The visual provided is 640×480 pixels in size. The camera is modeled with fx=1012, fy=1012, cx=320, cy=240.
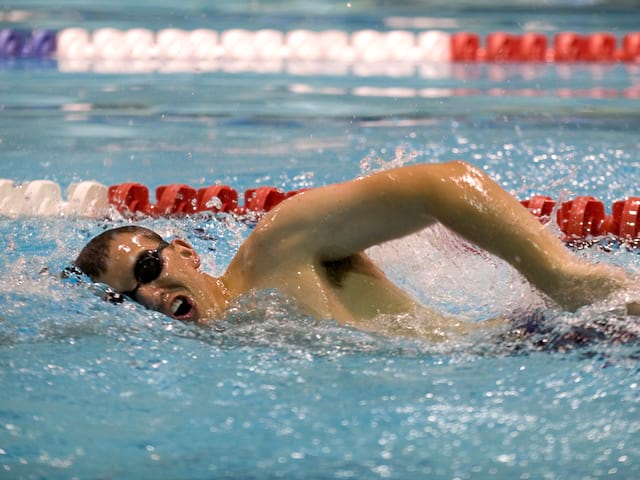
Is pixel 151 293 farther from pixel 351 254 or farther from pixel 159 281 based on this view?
pixel 351 254

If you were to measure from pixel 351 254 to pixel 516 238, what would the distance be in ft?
1.26

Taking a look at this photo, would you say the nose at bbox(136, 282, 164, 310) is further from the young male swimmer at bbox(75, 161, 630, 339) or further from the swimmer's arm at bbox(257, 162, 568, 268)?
the swimmer's arm at bbox(257, 162, 568, 268)

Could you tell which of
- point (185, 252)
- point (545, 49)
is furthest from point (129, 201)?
point (545, 49)

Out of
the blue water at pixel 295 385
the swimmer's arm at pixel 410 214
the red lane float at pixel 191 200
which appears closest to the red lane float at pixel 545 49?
the red lane float at pixel 191 200

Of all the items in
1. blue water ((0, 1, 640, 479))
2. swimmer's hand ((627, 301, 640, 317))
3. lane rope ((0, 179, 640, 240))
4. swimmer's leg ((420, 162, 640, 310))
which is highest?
swimmer's leg ((420, 162, 640, 310))

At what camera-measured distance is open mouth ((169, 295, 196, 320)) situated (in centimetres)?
216

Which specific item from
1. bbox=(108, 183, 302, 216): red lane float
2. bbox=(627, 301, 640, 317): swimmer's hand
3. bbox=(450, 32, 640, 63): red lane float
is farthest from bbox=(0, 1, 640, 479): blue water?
bbox=(450, 32, 640, 63): red lane float

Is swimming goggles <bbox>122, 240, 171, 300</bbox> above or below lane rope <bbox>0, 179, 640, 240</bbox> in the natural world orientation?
above

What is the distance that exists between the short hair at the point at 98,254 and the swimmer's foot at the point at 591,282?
0.88 metres

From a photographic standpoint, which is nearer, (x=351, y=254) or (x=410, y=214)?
(x=410, y=214)

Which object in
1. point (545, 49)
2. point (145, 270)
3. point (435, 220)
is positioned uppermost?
point (545, 49)

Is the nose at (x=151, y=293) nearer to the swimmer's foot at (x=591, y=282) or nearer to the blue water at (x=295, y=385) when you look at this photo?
the blue water at (x=295, y=385)

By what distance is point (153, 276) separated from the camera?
2158 mm

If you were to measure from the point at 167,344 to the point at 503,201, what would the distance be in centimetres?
83
